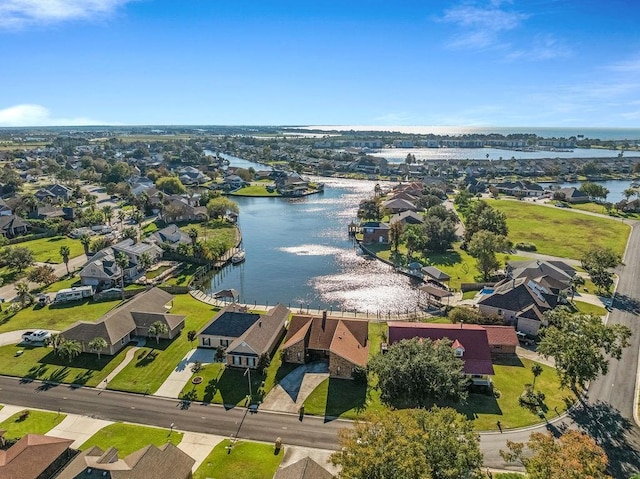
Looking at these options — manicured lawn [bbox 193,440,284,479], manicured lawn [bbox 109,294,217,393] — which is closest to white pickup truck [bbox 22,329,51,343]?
manicured lawn [bbox 109,294,217,393]

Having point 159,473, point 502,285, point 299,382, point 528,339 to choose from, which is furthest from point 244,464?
point 502,285

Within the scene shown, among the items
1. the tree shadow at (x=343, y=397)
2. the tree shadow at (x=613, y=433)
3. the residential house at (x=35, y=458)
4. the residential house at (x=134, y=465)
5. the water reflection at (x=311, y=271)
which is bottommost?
the water reflection at (x=311, y=271)

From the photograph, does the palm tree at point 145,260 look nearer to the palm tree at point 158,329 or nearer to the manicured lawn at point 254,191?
the palm tree at point 158,329

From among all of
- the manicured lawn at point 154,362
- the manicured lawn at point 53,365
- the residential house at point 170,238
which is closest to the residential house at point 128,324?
the manicured lawn at point 53,365

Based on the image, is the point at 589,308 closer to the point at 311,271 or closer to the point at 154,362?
the point at 311,271

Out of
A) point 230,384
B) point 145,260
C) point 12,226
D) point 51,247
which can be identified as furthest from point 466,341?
point 12,226

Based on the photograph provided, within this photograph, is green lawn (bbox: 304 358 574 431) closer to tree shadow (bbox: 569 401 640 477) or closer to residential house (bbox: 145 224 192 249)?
tree shadow (bbox: 569 401 640 477)

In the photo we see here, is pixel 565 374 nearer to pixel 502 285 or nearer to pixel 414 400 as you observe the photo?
pixel 414 400
